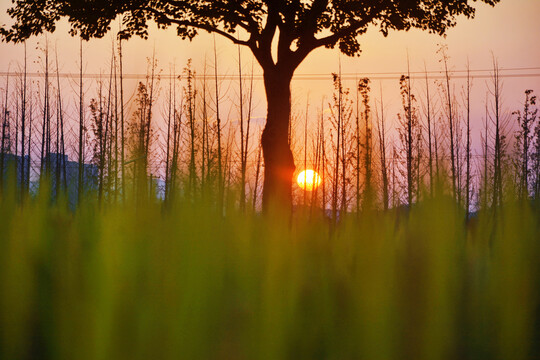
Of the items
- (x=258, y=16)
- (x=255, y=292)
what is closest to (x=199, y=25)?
(x=258, y=16)

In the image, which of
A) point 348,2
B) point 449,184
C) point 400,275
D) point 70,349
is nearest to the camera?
point 70,349

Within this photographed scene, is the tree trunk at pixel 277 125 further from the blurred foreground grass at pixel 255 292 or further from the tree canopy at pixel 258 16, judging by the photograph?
the blurred foreground grass at pixel 255 292

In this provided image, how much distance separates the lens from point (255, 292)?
69 cm

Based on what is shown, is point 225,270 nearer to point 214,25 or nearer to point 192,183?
point 192,183

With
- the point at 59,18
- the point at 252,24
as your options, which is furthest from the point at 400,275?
the point at 59,18

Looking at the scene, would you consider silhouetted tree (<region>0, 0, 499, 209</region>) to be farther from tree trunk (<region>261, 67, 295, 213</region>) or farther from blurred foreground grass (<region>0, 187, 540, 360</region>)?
blurred foreground grass (<region>0, 187, 540, 360</region>)

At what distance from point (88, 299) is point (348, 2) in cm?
1663

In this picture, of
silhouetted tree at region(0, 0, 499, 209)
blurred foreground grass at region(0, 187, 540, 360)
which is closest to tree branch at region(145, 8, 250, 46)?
silhouetted tree at region(0, 0, 499, 209)

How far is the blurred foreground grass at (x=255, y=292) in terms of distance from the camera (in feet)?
2.05

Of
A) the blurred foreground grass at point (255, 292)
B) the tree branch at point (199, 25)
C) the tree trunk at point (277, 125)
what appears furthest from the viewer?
the tree branch at point (199, 25)

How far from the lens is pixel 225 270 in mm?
748

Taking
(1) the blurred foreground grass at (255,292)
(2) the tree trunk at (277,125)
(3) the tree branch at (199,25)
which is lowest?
(1) the blurred foreground grass at (255,292)

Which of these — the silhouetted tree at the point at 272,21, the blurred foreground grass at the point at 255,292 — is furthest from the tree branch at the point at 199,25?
the blurred foreground grass at the point at 255,292

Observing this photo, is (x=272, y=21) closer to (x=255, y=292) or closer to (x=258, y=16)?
(x=258, y=16)
